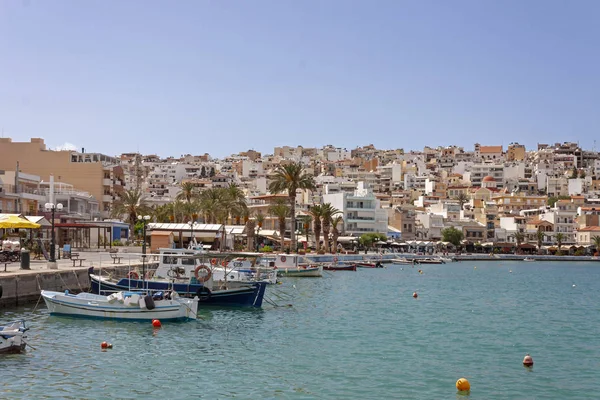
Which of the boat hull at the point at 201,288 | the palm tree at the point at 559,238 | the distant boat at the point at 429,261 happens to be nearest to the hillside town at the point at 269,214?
the palm tree at the point at 559,238

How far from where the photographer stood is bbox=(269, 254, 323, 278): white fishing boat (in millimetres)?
72081

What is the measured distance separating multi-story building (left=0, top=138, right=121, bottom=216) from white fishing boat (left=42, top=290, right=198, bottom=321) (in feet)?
222

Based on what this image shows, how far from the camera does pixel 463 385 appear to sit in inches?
880

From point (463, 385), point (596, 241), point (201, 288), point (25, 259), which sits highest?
point (596, 241)

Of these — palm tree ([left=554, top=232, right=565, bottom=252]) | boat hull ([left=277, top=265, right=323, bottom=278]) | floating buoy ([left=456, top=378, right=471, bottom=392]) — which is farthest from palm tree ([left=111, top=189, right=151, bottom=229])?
palm tree ([left=554, top=232, right=565, bottom=252])

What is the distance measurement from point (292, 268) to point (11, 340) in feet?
160

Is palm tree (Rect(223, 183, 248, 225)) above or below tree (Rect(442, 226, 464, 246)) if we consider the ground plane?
above

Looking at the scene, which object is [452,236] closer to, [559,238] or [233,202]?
[559,238]

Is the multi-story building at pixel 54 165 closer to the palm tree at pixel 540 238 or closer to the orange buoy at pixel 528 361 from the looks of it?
the orange buoy at pixel 528 361

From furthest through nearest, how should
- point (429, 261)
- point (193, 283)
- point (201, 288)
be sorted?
1. point (429, 261)
2. point (193, 283)
3. point (201, 288)

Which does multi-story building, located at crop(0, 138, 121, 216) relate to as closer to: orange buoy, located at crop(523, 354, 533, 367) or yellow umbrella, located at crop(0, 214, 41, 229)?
yellow umbrella, located at crop(0, 214, 41, 229)

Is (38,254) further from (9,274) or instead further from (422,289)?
(422,289)

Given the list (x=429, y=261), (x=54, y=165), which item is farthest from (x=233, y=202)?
(x=429, y=261)

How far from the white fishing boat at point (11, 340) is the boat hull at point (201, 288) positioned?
573 inches
